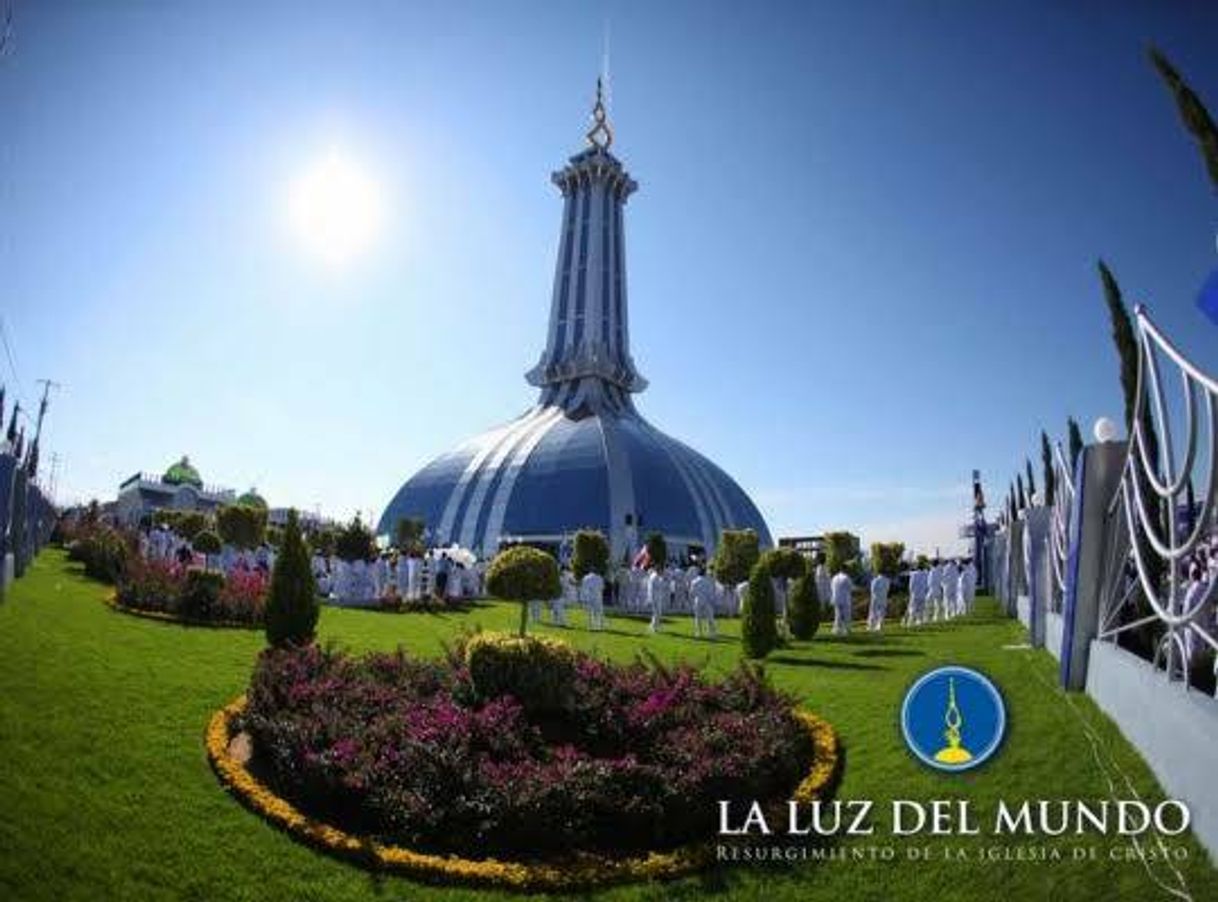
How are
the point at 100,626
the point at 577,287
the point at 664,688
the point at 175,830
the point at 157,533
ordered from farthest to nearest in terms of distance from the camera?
the point at 577,287 < the point at 157,533 < the point at 100,626 < the point at 664,688 < the point at 175,830

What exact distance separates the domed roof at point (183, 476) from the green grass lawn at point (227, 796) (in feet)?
244

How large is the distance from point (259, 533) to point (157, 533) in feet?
17.1

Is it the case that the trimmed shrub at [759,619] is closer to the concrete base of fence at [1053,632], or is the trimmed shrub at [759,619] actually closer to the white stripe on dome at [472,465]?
the concrete base of fence at [1053,632]

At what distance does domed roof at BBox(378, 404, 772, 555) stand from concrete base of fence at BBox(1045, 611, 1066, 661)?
37.8 meters

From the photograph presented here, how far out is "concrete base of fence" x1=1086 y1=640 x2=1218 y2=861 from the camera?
224 inches

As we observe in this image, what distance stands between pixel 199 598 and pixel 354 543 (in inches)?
391

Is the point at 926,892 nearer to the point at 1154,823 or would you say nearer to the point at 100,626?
the point at 1154,823

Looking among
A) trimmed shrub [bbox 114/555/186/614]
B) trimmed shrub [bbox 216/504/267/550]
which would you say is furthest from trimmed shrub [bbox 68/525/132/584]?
trimmed shrub [bbox 216/504/267/550]

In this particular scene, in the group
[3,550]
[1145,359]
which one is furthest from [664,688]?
[3,550]

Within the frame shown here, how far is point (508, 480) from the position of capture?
Result: 190 feet

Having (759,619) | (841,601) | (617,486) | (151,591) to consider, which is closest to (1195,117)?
(759,619)

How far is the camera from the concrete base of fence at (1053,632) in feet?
39.9

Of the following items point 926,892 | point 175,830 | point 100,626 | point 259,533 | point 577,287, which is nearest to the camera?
point 926,892

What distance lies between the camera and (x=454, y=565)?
30406 millimetres
